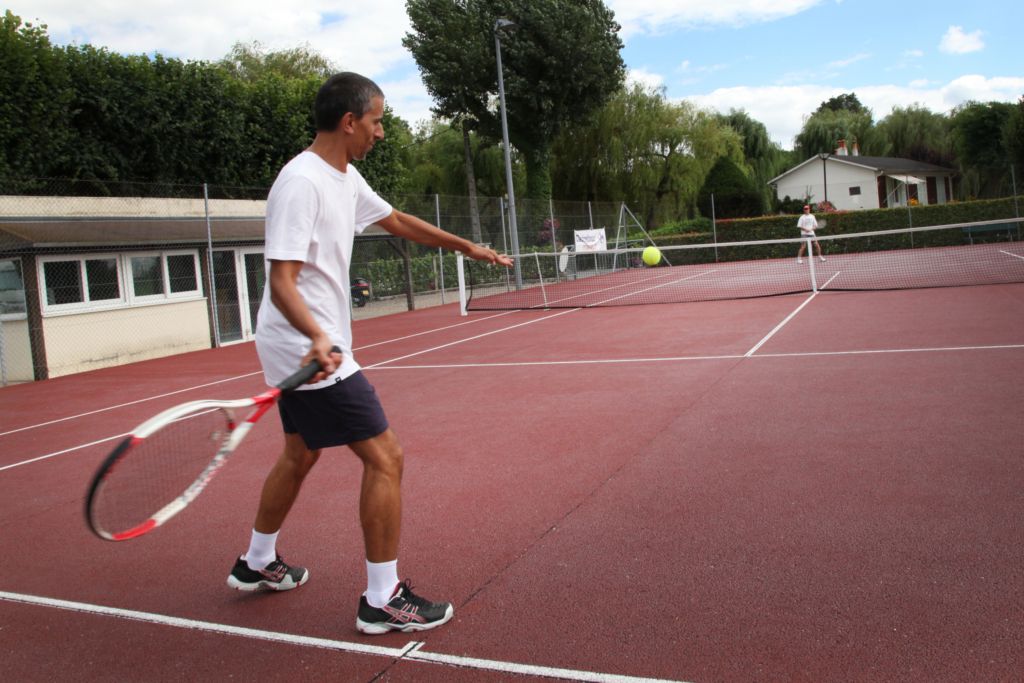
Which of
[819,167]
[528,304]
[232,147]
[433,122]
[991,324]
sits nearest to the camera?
[991,324]

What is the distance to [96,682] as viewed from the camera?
3.05 metres

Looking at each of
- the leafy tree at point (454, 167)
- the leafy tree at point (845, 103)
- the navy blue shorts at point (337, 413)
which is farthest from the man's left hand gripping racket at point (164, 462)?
the leafy tree at point (845, 103)

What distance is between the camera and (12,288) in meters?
13.5

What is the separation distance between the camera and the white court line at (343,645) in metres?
2.84

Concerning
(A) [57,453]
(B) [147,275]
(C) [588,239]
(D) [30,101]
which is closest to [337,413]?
(A) [57,453]

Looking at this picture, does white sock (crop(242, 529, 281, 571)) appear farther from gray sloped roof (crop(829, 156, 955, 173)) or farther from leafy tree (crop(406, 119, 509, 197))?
gray sloped roof (crop(829, 156, 955, 173))

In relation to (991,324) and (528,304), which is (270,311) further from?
(528,304)

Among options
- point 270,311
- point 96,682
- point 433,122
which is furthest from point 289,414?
point 433,122

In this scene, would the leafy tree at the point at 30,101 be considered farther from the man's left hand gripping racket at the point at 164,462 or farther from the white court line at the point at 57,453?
the man's left hand gripping racket at the point at 164,462

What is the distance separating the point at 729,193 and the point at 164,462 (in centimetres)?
4170

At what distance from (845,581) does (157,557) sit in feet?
10.4

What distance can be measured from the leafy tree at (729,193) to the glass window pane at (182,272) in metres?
30.4

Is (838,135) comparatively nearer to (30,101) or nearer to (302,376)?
(30,101)

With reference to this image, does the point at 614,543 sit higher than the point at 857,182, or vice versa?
the point at 857,182
